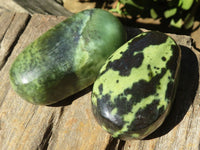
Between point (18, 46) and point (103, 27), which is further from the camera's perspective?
point (18, 46)

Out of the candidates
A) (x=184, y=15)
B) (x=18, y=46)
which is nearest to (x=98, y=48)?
(x=18, y=46)

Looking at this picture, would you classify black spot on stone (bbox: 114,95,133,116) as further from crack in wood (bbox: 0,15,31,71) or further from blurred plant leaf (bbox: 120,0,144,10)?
blurred plant leaf (bbox: 120,0,144,10)

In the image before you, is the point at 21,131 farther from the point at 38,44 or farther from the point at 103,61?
the point at 103,61

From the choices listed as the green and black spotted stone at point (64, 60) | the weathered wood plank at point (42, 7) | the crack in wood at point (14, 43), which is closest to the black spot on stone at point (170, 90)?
the green and black spotted stone at point (64, 60)

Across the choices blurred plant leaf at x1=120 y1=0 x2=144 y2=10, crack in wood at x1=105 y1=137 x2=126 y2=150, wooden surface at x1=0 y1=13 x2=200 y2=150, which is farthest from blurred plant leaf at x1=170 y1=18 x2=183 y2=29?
crack in wood at x1=105 y1=137 x2=126 y2=150

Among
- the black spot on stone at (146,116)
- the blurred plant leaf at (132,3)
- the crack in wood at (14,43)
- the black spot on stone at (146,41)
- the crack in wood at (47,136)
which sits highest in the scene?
the black spot on stone at (146,41)

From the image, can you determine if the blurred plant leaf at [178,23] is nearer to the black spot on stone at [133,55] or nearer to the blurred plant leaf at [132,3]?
the blurred plant leaf at [132,3]
